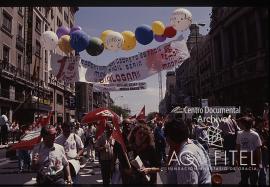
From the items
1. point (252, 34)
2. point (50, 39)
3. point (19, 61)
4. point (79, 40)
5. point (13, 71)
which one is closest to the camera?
point (252, 34)

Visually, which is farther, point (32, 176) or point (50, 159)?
point (32, 176)

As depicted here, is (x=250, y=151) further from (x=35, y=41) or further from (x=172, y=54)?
(x=35, y=41)

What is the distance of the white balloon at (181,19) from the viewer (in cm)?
713

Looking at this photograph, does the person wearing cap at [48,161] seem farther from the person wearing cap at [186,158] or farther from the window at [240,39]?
the window at [240,39]

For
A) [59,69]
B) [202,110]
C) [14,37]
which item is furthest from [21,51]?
[202,110]

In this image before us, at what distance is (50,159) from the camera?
16.9 feet

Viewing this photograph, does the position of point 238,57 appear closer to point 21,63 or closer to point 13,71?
point 13,71

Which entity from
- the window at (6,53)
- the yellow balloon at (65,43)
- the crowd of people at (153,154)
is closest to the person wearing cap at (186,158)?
the crowd of people at (153,154)

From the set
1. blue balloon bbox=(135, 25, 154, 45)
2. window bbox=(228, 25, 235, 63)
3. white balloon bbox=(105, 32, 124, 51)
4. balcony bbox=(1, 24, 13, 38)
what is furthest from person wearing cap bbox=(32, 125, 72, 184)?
balcony bbox=(1, 24, 13, 38)

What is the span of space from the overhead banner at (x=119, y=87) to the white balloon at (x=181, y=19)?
60.6 inches

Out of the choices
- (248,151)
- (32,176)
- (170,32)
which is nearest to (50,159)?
(248,151)

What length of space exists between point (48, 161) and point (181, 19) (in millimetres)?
4156

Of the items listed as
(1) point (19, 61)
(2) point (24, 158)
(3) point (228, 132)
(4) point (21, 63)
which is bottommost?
(2) point (24, 158)

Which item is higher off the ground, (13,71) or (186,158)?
(13,71)
